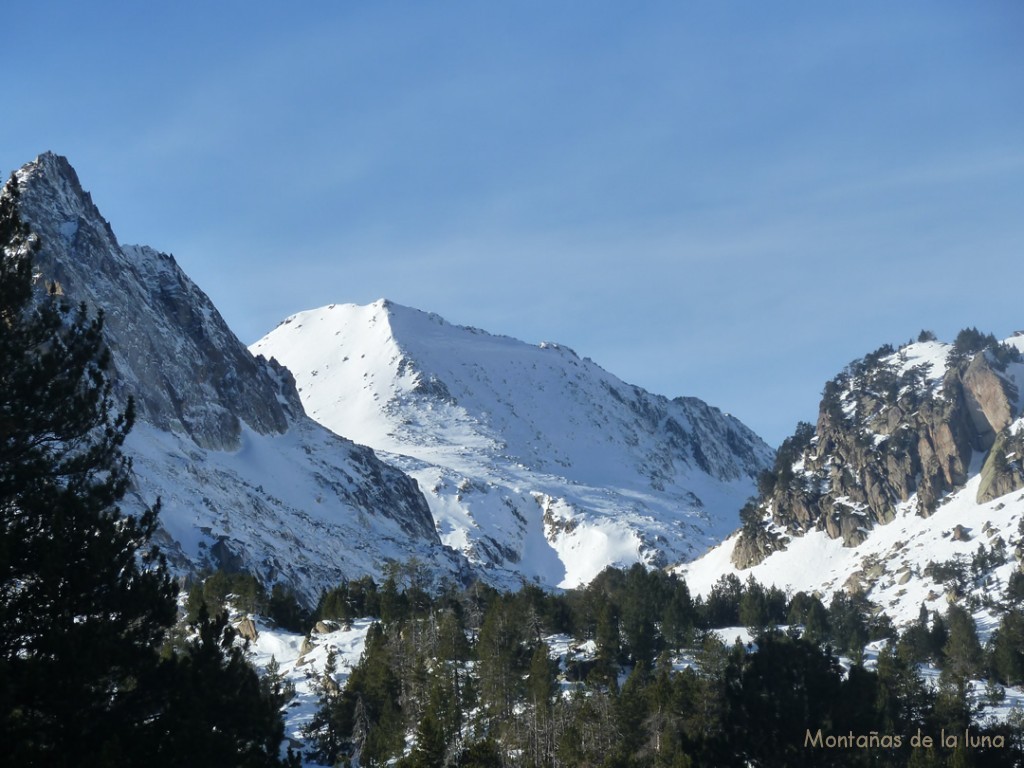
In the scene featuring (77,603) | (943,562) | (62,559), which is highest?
(943,562)

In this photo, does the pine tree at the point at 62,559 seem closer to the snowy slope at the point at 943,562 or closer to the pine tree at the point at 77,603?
the pine tree at the point at 77,603

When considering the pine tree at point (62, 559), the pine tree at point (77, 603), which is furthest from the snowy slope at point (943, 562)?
the pine tree at point (62, 559)

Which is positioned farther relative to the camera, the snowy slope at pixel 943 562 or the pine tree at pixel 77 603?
the snowy slope at pixel 943 562

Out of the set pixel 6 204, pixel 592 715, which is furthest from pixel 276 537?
pixel 6 204

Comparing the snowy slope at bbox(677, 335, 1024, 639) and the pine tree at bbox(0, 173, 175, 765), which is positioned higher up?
the snowy slope at bbox(677, 335, 1024, 639)

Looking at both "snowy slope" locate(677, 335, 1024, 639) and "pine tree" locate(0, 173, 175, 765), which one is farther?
"snowy slope" locate(677, 335, 1024, 639)

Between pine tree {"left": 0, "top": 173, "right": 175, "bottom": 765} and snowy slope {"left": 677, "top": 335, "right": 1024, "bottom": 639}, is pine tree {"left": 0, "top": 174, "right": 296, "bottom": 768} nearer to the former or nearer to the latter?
pine tree {"left": 0, "top": 173, "right": 175, "bottom": 765}

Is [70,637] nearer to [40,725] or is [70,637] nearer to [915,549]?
[40,725]

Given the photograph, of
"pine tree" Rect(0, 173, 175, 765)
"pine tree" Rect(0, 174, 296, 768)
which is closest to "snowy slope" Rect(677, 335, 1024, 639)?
"pine tree" Rect(0, 174, 296, 768)

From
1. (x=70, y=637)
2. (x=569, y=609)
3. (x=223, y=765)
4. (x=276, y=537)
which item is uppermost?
(x=276, y=537)

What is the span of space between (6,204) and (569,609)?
7707 cm

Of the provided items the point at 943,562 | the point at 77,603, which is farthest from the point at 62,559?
the point at 943,562

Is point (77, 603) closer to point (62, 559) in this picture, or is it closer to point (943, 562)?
point (62, 559)

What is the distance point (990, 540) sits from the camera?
177125 mm
